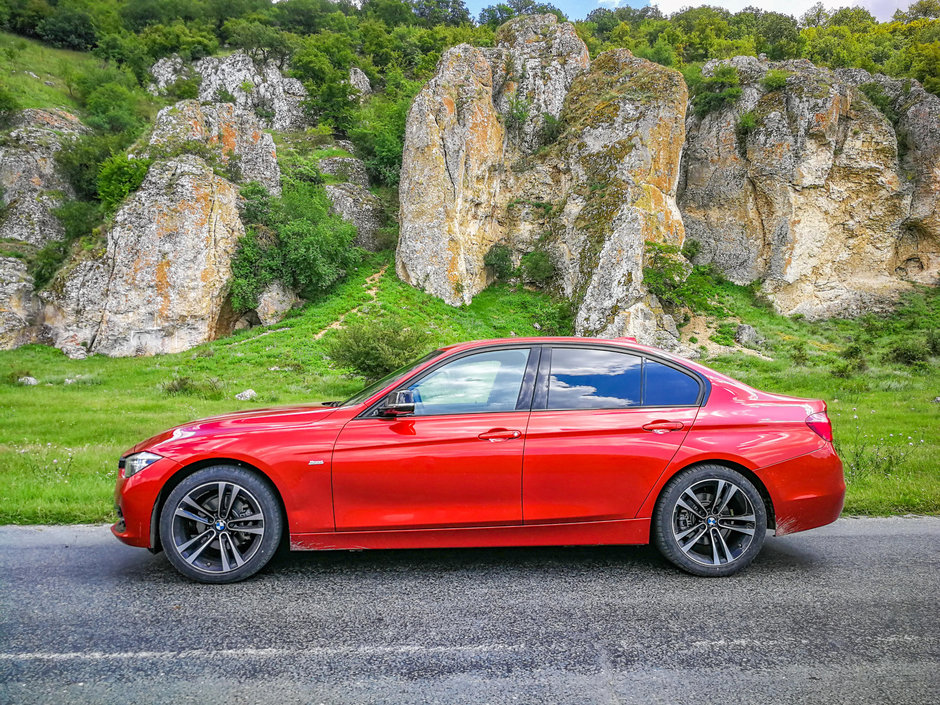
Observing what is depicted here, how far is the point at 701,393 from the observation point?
389 cm

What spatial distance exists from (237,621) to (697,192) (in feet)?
127

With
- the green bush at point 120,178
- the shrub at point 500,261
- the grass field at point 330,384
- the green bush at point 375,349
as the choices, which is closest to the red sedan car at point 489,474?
the grass field at point 330,384

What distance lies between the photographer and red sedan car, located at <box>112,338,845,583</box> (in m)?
3.52

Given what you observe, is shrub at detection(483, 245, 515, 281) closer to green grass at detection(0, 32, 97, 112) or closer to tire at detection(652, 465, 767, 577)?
tire at detection(652, 465, 767, 577)

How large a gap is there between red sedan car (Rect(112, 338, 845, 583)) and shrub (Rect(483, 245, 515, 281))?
2797cm

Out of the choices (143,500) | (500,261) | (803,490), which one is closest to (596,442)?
(803,490)

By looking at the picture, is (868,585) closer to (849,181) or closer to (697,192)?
(697,192)

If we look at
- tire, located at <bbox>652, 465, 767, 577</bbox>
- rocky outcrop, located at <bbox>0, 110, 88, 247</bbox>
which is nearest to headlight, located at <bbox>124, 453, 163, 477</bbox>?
tire, located at <bbox>652, 465, 767, 577</bbox>

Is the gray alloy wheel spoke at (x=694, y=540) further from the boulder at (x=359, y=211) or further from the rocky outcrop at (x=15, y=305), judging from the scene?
the boulder at (x=359, y=211)

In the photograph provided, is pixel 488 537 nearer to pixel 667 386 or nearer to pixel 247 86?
pixel 667 386

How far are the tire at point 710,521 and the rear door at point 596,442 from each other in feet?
0.73

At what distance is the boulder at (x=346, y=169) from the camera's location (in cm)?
3509

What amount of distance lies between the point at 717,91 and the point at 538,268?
62.8ft

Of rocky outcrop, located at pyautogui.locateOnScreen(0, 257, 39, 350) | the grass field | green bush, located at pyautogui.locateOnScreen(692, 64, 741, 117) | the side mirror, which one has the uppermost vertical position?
green bush, located at pyautogui.locateOnScreen(692, 64, 741, 117)
